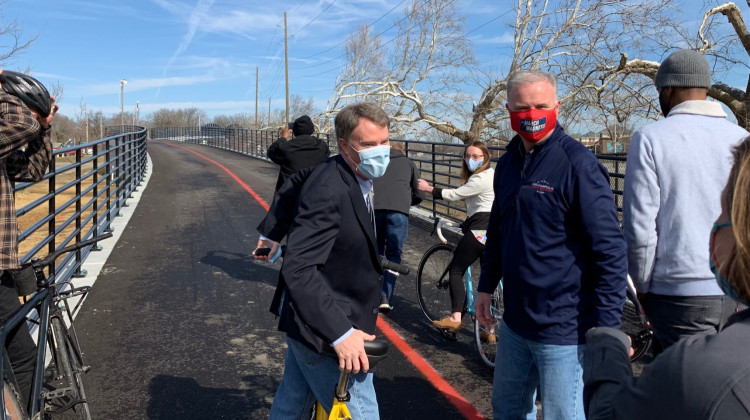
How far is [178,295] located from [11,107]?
4.05 metres

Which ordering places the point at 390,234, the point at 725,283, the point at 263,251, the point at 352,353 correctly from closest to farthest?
the point at 725,283 < the point at 352,353 < the point at 263,251 < the point at 390,234

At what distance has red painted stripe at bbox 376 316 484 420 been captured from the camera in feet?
13.3

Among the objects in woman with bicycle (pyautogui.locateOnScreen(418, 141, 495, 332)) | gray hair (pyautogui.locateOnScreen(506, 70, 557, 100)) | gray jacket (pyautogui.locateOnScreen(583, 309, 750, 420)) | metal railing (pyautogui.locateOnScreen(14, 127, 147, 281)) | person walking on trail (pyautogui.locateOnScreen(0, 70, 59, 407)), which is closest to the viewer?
gray jacket (pyautogui.locateOnScreen(583, 309, 750, 420))

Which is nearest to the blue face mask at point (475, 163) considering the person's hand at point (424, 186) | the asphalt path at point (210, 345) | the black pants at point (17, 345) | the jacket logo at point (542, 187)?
the person's hand at point (424, 186)

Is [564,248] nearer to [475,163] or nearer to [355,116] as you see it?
[355,116]

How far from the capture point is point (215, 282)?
724cm

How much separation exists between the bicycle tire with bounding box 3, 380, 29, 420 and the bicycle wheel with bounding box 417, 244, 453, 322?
3.74 m

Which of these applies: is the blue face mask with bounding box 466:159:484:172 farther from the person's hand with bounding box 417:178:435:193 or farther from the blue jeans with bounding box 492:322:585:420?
the blue jeans with bounding box 492:322:585:420

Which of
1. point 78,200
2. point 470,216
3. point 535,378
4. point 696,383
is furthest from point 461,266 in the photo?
point 78,200

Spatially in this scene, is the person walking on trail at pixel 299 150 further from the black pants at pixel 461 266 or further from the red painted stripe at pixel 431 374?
the black pants at pixel 461 266

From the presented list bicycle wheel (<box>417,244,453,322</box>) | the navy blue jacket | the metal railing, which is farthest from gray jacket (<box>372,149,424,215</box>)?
the navy blue jacket

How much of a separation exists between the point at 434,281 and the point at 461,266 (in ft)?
2.70

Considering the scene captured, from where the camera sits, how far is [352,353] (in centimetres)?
220

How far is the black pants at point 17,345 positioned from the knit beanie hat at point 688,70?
3.43 m
